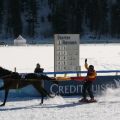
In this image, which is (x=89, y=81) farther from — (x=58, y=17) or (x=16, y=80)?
(x=58, y=17)

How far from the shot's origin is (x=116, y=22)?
9988 centimetres

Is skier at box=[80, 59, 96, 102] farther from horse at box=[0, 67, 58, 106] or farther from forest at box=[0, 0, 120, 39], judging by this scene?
forest at box=[0, 0, 120, 39]

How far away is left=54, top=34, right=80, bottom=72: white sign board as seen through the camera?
59.0ft

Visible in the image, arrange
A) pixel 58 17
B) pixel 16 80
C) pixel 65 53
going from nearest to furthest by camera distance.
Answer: pixel 16 80 < pixel 65 53 < pixel 58 17

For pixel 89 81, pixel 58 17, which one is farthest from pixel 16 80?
pixel 58 17

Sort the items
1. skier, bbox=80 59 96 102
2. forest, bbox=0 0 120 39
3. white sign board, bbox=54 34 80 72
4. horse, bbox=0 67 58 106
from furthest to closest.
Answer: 1. forest, bbox=0 0 120 39
2. white sign board, bbox=54 34 80 72
3. skier, bbox=80 59 96 102
4. horse, bbox=0 67 58 106

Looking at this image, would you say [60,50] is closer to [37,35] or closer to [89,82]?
[89,82]

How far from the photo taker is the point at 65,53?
18.0 m

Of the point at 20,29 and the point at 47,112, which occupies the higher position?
the point at 20,29

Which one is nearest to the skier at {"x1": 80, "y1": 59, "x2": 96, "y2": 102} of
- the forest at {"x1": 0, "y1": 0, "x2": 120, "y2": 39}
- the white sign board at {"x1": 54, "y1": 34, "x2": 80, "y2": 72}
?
the white sign board at {"x1": 54, "y1": 34, "x2": 80, "y2": 72}

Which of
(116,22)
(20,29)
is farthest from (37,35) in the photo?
(116,22)


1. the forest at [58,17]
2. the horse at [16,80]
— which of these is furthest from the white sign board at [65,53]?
the forest at [58,17]

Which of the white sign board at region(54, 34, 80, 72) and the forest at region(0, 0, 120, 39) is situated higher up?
the forest at region(0, 0, 120, 39)

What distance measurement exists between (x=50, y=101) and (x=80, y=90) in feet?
6.24
